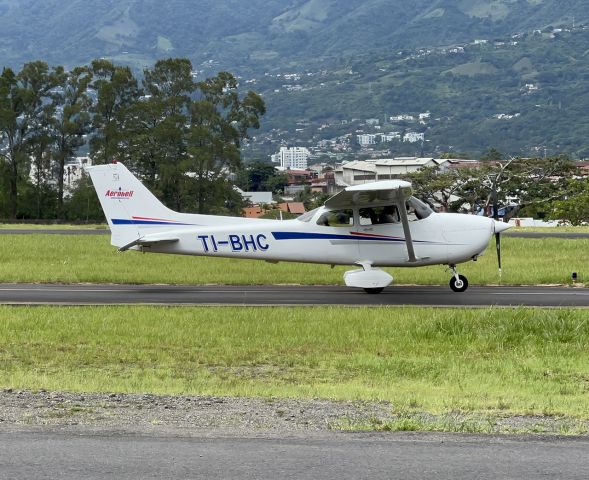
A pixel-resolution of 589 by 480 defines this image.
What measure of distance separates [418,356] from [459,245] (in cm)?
836

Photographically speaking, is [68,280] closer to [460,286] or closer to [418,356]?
[460,286]

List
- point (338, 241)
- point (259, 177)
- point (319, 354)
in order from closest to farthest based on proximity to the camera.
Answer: point (319, 354) < point (338, 241) < point (259, 177)

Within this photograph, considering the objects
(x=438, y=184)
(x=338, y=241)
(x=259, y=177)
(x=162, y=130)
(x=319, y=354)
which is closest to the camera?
(x=319, y=354)

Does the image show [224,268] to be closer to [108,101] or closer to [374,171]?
[108,101]

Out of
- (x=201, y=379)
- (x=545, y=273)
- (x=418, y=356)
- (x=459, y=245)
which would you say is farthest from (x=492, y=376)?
(x=545, y=273)

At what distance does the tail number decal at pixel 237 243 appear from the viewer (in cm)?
2358

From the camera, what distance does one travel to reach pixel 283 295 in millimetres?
23172

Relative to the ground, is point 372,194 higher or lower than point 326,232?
higher

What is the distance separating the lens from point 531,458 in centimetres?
802

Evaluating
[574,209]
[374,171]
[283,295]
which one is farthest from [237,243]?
[374,171]

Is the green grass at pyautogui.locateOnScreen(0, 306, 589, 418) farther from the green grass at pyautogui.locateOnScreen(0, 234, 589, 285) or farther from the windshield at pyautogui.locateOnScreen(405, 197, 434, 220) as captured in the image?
the green grass at pyautogui.locateOnScreen(0, 234, 589, 285)

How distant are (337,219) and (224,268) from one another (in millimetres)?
5858

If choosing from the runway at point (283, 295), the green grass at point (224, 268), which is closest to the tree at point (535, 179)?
the green grass at point (224, 268)

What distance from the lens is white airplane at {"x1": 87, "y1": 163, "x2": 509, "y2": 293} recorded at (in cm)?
2352
